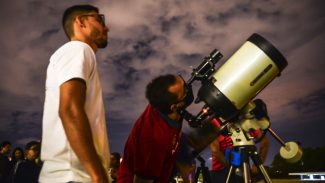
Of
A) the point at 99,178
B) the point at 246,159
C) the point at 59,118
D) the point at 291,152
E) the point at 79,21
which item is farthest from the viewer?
→ the point at 291,152

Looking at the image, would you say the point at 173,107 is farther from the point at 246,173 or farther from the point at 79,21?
the point at 79,21

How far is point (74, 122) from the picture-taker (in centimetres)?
140

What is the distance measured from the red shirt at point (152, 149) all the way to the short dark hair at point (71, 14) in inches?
39.2

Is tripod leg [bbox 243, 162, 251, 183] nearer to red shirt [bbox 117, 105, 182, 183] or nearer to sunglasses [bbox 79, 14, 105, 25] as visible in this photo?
red shirt [bbox 117, 105, 182, 183]

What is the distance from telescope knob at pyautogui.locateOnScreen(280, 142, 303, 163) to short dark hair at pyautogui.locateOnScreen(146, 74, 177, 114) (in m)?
1.19

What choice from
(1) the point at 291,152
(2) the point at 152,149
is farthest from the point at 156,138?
(1) the point at 291,152

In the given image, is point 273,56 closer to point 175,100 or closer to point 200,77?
point 200,77

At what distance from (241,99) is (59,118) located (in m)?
1.73

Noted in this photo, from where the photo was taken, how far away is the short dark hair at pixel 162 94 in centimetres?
272

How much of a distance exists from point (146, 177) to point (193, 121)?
2.13 ft

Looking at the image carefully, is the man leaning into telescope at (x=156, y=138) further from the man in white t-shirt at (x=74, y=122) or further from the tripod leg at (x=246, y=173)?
the man in white t-shirt at (x=74, y=122)

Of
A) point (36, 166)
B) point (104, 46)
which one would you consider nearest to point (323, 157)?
point (36, 166)

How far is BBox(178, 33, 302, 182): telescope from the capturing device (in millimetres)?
2668

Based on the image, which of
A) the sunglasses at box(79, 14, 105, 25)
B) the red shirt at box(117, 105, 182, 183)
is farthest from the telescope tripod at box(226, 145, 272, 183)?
the sunglasses at box(79, 14, 105, 25)
